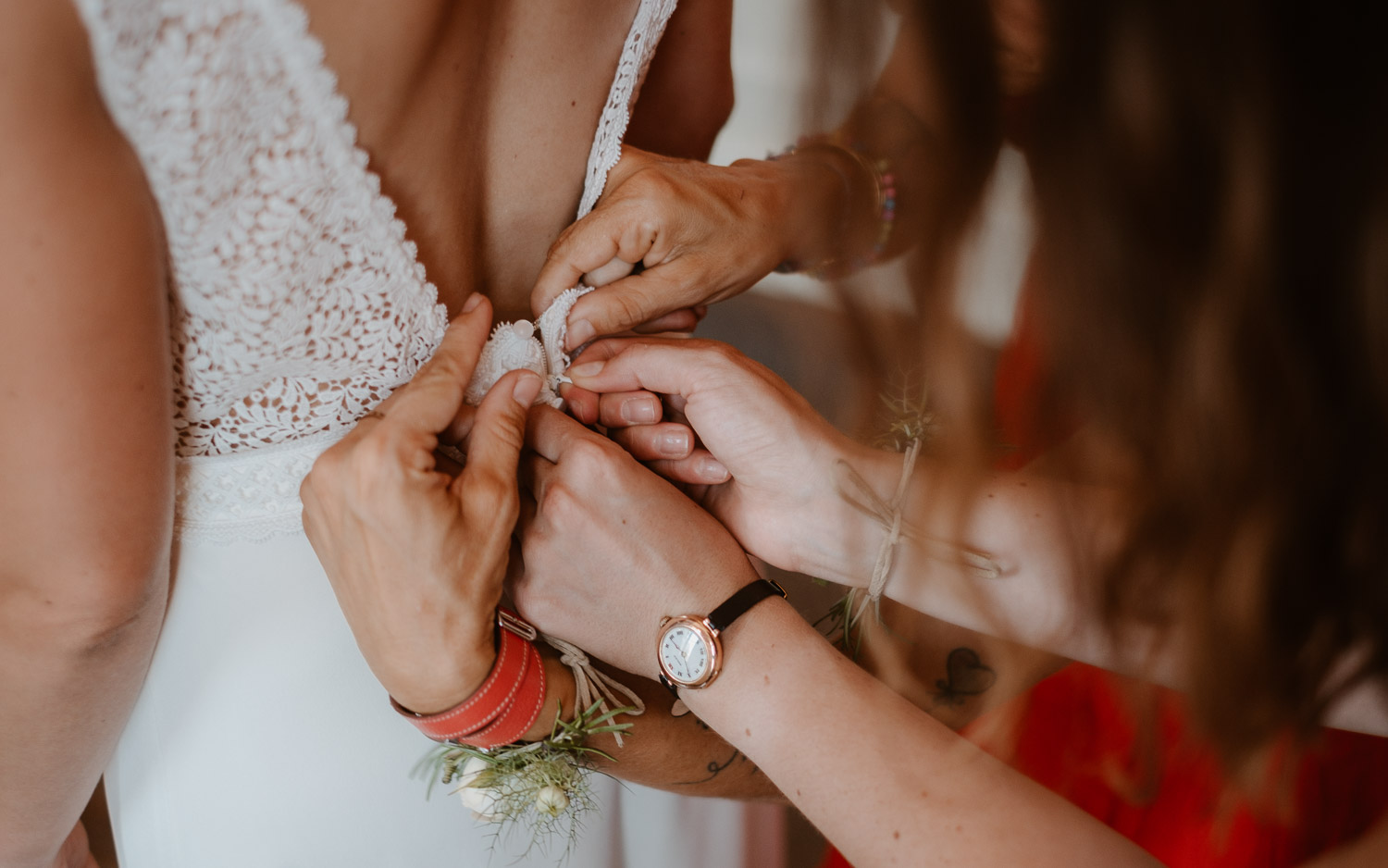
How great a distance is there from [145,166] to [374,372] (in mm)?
263

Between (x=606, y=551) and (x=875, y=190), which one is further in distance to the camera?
(x=875, y=190)

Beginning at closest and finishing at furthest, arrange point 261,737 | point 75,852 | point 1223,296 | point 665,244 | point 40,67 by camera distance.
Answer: point 40,67 < point 1223,296 < point 261,737 < point 665,244 < point 75,852

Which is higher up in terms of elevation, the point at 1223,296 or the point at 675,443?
the point at 1223,296

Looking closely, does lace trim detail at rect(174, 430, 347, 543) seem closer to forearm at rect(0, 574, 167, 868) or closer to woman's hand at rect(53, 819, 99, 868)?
forearm at rect(0, 574, 167, 868)

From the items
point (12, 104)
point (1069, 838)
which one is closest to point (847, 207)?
point (1069, 838)

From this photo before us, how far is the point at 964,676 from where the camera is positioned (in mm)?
1177

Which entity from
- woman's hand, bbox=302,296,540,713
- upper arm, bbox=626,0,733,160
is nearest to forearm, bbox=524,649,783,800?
woman's hand, bbox=302,296,540,713

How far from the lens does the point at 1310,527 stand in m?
0.77

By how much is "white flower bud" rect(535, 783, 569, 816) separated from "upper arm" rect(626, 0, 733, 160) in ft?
3.03

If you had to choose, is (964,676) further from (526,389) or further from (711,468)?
(526,389)

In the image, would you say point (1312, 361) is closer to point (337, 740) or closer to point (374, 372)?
point (374, 372)

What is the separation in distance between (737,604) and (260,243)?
524 millimetres

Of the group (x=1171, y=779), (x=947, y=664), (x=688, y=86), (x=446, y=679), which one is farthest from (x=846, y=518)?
(x=1171, y=779)

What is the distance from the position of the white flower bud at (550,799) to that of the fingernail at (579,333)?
453 mm
